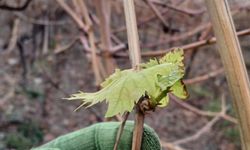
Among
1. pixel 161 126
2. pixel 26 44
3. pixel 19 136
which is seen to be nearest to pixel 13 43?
pixel 26 44

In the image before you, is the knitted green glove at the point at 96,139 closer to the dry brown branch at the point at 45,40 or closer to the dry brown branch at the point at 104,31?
the dry brown branch at the point at 104,31

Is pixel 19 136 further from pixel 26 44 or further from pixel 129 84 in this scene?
pixel 129 84

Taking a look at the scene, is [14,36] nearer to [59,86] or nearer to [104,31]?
[59,86]

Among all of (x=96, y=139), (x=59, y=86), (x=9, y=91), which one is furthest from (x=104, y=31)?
(x=9, y=91)

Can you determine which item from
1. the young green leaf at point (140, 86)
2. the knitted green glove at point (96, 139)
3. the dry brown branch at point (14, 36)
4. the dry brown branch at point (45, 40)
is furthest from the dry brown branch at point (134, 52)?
the dry brown branch at point (45, 40)

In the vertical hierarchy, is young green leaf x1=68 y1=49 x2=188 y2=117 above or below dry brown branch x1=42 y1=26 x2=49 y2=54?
below

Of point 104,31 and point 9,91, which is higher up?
point 104,31

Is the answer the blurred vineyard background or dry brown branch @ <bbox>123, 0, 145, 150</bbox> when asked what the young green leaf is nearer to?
dry brown branch @ <bbox>123, 0, 145, 150</bbox>

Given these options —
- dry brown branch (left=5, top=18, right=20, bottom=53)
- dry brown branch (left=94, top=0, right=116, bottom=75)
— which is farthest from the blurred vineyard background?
dry brown branch (left=94, top=0, right=116, bottom=75)

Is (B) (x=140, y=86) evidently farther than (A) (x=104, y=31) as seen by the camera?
No
